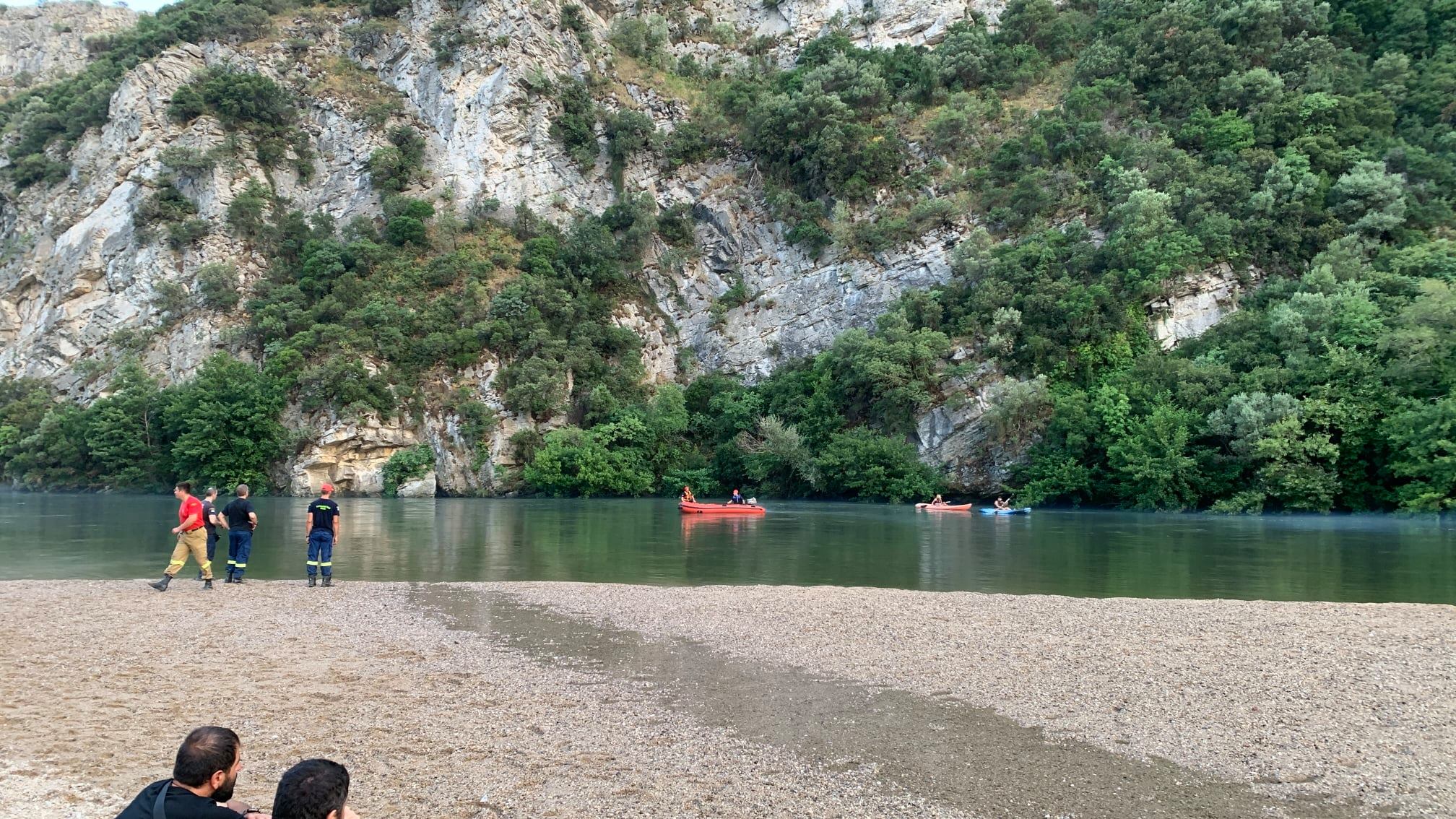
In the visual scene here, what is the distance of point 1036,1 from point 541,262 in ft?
146

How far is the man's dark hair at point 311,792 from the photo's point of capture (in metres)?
3.64

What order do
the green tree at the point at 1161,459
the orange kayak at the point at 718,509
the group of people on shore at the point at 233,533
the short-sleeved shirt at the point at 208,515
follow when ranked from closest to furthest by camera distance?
the group of people on shore at the point at 233,533, the short-sleeved shirt at the point at 208,515, the orange kayak at the point at 718,509, the green tree at the point at 1161,459

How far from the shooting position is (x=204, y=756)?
3988mm

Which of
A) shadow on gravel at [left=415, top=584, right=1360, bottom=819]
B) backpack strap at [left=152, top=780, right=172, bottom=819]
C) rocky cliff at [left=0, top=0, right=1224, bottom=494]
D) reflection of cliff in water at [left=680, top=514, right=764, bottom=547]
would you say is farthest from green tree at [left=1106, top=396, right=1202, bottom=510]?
backpack strap at [left=152, top=780, right=172, bottom=819]

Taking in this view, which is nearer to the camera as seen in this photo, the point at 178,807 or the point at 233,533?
the point at 178,807

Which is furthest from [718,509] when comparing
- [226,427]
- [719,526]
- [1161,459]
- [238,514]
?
[226,427]

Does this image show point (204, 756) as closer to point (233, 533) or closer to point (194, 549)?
point (194, 549)

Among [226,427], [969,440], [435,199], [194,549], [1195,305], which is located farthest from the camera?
[435,199]

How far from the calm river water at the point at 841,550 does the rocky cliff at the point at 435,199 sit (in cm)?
2228

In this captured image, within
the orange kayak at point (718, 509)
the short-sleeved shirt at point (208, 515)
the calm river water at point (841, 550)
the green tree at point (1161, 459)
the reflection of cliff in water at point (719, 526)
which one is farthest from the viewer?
the green tree at point (1161, 459)

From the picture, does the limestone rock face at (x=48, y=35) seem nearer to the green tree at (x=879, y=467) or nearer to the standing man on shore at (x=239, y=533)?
the green tree at (x=879, y=467)

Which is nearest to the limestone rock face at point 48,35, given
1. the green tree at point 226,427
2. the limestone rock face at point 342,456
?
the green tree at point 226,427

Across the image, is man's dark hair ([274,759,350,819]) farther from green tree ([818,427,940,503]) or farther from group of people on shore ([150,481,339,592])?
green tree ([818,427,940,503])

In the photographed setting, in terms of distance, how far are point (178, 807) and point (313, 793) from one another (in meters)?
0.61
